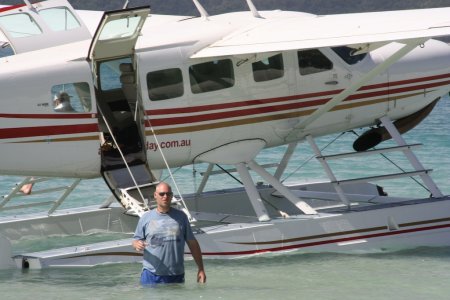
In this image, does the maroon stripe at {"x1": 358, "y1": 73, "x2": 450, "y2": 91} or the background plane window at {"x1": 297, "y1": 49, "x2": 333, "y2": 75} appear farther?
the maroon stripe at {"x1": 358, "y1": 73, "x2": 450, "y2": 91}

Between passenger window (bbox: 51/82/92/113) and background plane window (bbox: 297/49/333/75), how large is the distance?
2.48 m

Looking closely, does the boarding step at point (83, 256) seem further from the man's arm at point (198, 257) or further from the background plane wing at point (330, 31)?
the man's arm at point (198, 257)

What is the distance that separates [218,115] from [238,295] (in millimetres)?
2646

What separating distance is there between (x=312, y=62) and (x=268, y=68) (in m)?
0.56

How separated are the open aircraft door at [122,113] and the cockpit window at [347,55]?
2405 mm

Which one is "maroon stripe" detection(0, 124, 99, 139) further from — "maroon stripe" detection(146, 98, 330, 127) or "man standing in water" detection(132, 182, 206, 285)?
"man standing in water" detection(132, 182, 206, 285)

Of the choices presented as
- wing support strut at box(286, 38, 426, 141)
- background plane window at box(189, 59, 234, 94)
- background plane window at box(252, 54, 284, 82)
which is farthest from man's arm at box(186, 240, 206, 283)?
wing support strut at box(286, 38, 426, 141)

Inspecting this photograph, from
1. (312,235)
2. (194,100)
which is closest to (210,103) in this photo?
(194,100)

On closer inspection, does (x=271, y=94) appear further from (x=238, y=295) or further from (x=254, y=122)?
(x=238, y=295)

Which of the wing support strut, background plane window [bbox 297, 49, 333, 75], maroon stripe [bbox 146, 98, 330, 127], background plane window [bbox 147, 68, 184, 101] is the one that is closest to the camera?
the wing support strut

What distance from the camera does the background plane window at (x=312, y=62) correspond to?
1331 cm

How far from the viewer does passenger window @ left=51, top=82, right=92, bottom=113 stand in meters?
12.1

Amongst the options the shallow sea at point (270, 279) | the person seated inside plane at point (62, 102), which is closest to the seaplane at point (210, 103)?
the person seated inside plane at point (62, 102)

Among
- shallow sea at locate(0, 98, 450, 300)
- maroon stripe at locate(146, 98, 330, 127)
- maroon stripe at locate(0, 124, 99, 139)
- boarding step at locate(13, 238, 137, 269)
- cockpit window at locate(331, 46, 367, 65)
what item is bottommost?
shallow sea at locate(0, 98, 450, 300)
